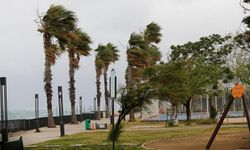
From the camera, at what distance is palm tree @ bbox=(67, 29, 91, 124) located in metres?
36.4

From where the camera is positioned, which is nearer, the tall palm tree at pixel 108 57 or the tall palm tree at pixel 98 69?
the tall palm tree at pixel 98 69

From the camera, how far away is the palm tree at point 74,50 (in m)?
36.4

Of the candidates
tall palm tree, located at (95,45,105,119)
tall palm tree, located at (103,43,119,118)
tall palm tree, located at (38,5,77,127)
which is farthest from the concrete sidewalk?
tall palm tree, located at (103,43,119,118)

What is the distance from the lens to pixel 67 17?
37.6 meters

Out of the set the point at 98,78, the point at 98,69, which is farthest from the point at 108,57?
the point at 98,78

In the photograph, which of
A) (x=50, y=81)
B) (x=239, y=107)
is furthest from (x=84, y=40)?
(x=239, y=107)

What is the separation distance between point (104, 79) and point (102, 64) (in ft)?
11.2

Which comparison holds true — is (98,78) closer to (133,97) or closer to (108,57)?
(108,57)

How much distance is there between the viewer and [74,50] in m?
40.0

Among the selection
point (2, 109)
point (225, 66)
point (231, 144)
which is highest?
point (225, 66)

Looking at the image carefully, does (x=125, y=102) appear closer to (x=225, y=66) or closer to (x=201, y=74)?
(x=201, y=74)

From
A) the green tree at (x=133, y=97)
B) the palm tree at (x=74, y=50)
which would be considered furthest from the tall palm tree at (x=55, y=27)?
the green tree at (x=133, y=97)

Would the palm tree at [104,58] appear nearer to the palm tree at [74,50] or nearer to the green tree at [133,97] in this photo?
the palm tree at [74,50]

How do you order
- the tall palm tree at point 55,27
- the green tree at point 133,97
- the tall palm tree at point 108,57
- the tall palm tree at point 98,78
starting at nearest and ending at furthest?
the green tree at point 133,97, the tall palm tree at point 55,27, the tall palm tree at point 98,78, the tall palm tree at point 108,57
